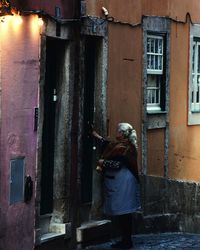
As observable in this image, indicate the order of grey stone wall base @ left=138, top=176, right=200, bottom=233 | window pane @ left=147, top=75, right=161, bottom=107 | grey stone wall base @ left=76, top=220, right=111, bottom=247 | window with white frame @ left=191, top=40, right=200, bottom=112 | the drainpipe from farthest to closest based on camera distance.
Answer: window with white frame @ left=191, top=40, right=200, bottom=112 < window pane @ left=147, top=75, right=161, bottom=107 < grey stone wall base @ left=138, top=176, right=200, bottom=233 < grey stone wall base @ left=76, top=220, right=111, bottom=247 < the drainpipe

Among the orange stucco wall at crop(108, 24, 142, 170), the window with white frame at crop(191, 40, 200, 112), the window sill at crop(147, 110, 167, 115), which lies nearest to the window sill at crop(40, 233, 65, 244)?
the orange stucco wall at crop(108, 24, 142, 170)

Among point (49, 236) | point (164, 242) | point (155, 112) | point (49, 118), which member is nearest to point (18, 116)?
point (49, 118)

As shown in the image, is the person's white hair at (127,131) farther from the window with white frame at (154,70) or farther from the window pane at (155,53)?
the window pane at (155,53)

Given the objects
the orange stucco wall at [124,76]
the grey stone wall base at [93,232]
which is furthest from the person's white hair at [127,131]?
the grey stone wall base at [93,232]

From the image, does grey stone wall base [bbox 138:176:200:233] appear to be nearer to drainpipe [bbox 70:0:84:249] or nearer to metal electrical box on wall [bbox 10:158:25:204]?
drainpipe [bbox 70:0:84:249]

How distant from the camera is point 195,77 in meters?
15.1

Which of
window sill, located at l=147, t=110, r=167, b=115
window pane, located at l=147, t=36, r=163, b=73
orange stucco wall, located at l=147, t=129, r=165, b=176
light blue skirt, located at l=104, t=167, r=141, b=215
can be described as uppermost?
window pane, located at l=147, t=36, r=163, b=73

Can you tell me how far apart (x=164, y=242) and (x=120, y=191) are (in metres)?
1.40

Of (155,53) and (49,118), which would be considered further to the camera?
(155,53)

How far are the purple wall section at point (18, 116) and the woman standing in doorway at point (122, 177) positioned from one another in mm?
1683

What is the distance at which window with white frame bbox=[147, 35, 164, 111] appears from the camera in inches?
521

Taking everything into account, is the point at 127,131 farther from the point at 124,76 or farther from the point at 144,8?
the point at 144,8

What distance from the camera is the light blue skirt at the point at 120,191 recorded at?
11391 millimetres

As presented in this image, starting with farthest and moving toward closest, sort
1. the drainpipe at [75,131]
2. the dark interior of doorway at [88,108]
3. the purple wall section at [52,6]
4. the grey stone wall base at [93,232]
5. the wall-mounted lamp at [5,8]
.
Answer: the dark interior of doorway at [88,108]
the grey stone wall base at [93,232]
the drainpipe at [75,131]
the purple wall section at [52,6]
the wall-mounted lamp at [5,8]
